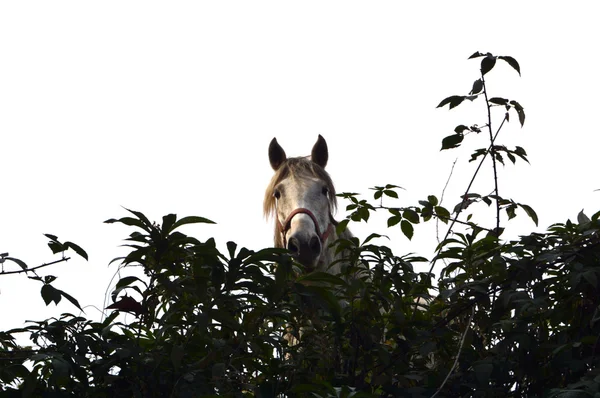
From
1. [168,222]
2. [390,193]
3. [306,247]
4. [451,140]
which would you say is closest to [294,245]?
[306,247]

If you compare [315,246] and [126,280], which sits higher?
[315,246]

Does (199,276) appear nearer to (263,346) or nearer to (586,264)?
(263,346)

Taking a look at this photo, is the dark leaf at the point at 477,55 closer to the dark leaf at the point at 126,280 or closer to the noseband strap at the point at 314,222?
the dark leaf at the point at 126,280

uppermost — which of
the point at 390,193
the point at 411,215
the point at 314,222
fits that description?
the point at 314,222

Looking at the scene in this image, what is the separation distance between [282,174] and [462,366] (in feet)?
12.6

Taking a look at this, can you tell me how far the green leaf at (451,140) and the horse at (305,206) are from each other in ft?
6.80

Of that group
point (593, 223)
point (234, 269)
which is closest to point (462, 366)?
point (593, 223)

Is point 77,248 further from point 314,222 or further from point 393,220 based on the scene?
point 314,222

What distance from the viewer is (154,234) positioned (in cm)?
237

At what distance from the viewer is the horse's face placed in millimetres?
5180

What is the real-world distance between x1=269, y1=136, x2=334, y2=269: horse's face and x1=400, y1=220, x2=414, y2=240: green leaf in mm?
1907

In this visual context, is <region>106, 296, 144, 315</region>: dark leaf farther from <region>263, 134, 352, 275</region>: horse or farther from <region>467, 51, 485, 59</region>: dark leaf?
<region>263, 134, 352, 275</region>: horse

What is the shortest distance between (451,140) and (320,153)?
381 centimetres

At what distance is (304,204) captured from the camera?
18.3 ft
